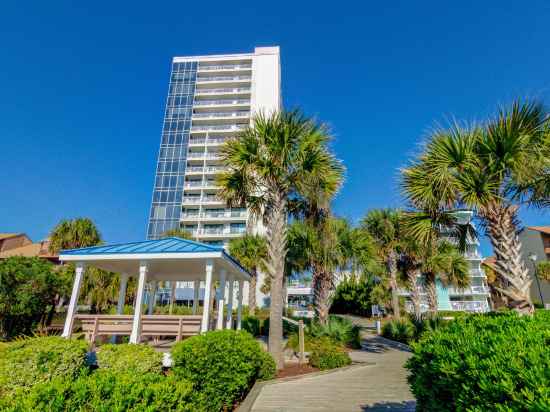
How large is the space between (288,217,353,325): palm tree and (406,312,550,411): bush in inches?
359

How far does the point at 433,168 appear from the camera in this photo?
748 centimetres

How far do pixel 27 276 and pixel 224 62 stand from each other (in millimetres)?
50782

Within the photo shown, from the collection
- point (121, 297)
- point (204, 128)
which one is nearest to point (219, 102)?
point (204, 128)

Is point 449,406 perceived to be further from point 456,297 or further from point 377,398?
point 456,297

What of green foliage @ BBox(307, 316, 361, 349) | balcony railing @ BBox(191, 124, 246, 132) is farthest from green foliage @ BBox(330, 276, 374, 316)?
balcony railing @ BBox(191, 124, 246, 132)

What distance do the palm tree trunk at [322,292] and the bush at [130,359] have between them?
9.41 m

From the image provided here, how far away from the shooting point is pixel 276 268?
9.45 m

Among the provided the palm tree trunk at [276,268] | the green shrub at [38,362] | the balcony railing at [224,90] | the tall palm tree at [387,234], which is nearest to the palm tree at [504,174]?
the palm tree trunk at [276,268]

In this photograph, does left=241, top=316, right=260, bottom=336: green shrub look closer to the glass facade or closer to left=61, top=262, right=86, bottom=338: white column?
left=61, top=262, right=86, bottom=338: white column

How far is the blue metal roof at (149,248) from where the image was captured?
9.69 metres

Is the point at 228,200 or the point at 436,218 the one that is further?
the point at 228,200

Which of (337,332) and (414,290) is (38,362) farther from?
(414,290)

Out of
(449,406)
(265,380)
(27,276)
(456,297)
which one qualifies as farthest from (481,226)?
(456,297)

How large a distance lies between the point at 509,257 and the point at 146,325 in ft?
34.0
